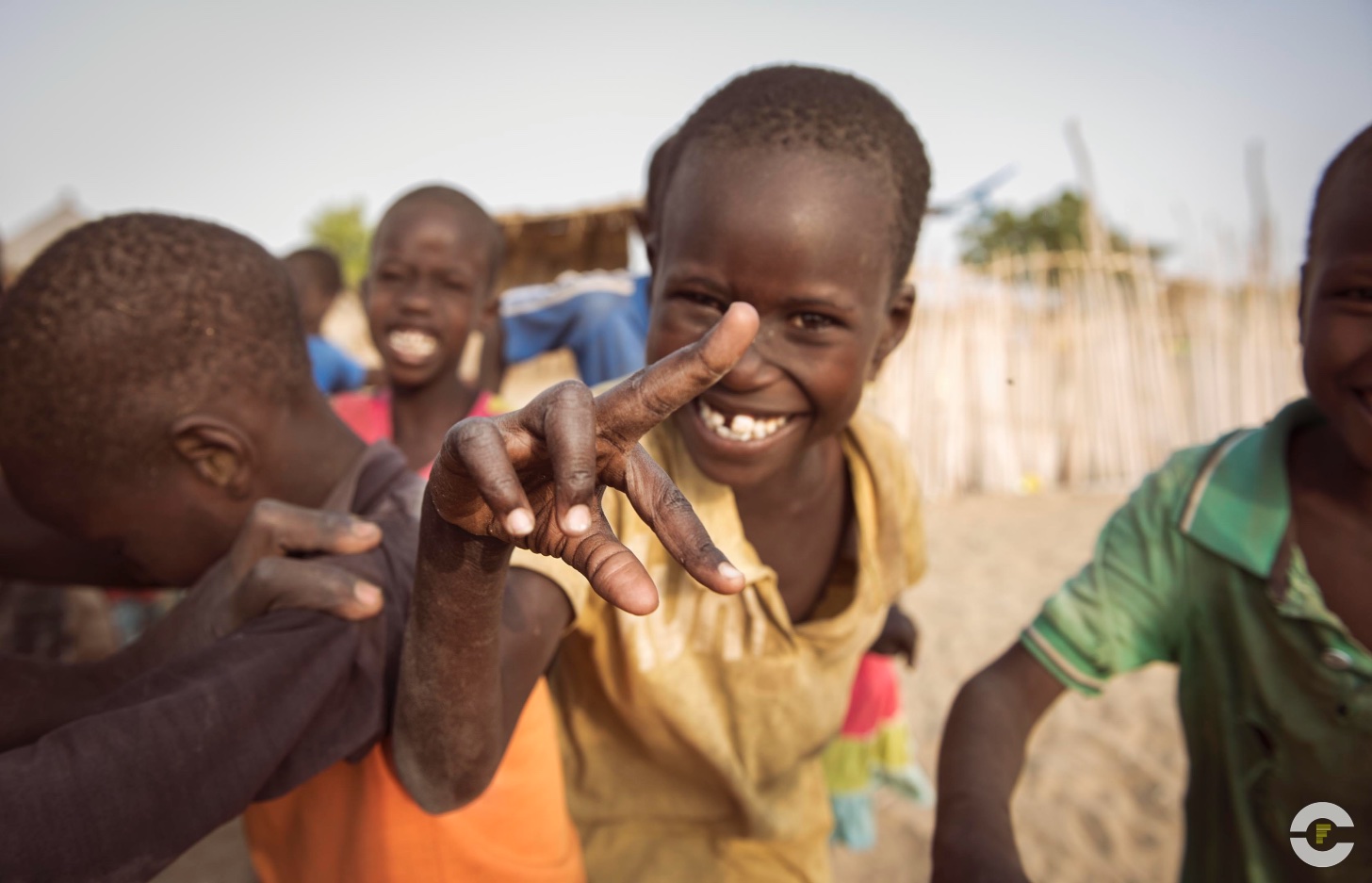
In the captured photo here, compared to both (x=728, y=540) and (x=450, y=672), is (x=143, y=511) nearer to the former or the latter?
(x=450, y=672)

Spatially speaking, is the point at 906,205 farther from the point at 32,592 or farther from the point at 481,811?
the point at 32,592

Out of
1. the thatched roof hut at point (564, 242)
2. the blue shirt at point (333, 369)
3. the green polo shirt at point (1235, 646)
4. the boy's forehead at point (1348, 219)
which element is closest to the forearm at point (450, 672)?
the green polo shirt at point (1235, 646)

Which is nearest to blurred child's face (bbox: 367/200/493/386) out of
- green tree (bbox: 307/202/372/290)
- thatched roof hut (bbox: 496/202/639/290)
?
thatched roof hut (bbox: 496/202/639/290)

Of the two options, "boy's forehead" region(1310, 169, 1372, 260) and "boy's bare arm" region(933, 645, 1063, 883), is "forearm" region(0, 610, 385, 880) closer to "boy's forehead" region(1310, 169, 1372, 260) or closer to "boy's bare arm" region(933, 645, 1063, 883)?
"boy's bare arm" region(933, 645, 1063, 883)

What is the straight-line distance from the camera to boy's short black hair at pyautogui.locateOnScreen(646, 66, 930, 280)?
4.66 ft

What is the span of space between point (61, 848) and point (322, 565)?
44cm

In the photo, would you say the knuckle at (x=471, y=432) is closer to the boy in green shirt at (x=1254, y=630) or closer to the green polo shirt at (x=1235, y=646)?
the boy in green shirt at (x=1254, y=630)

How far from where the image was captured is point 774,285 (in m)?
1.36

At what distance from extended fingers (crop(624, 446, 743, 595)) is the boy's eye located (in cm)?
71

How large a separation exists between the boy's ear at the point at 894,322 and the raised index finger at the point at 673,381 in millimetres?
952

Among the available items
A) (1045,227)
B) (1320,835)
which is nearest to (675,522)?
(1320,835)

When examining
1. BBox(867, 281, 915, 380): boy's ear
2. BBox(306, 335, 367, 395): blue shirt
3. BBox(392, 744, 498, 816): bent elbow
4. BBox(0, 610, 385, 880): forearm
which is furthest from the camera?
BBox(306, 335, 367, 395): blue shirt

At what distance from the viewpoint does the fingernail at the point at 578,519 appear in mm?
685

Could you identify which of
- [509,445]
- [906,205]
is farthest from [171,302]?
[906,205]
